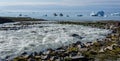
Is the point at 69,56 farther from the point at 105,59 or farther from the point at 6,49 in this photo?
the point at 6,49

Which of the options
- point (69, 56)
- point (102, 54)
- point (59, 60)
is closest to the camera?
point (59, 60)

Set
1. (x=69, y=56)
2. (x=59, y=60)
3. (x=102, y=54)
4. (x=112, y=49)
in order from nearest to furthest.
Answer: (x=59, y=60)
(x=69, y=56)
(x=102, y=54)
(x=112, y=49)

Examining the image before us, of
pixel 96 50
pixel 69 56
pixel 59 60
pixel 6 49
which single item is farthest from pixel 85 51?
pixel 6 49

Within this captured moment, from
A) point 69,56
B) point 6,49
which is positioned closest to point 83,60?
point 69,56

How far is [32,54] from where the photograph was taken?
29984 millimetres

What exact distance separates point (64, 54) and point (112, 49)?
5202 millimetres

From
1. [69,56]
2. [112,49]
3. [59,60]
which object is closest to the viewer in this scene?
[59,60]

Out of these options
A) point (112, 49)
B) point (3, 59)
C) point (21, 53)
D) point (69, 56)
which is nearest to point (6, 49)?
point (21, 53)

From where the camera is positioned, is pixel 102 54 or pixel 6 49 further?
pixel 6 49

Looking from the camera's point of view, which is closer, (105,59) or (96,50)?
(105,59)

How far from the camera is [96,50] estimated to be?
105 ft

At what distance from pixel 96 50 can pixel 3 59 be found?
357 inches

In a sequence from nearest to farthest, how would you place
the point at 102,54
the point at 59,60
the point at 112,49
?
the point at 59,60
the point at 102,54
the point at 112,49

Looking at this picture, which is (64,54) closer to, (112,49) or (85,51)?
(85,51)
